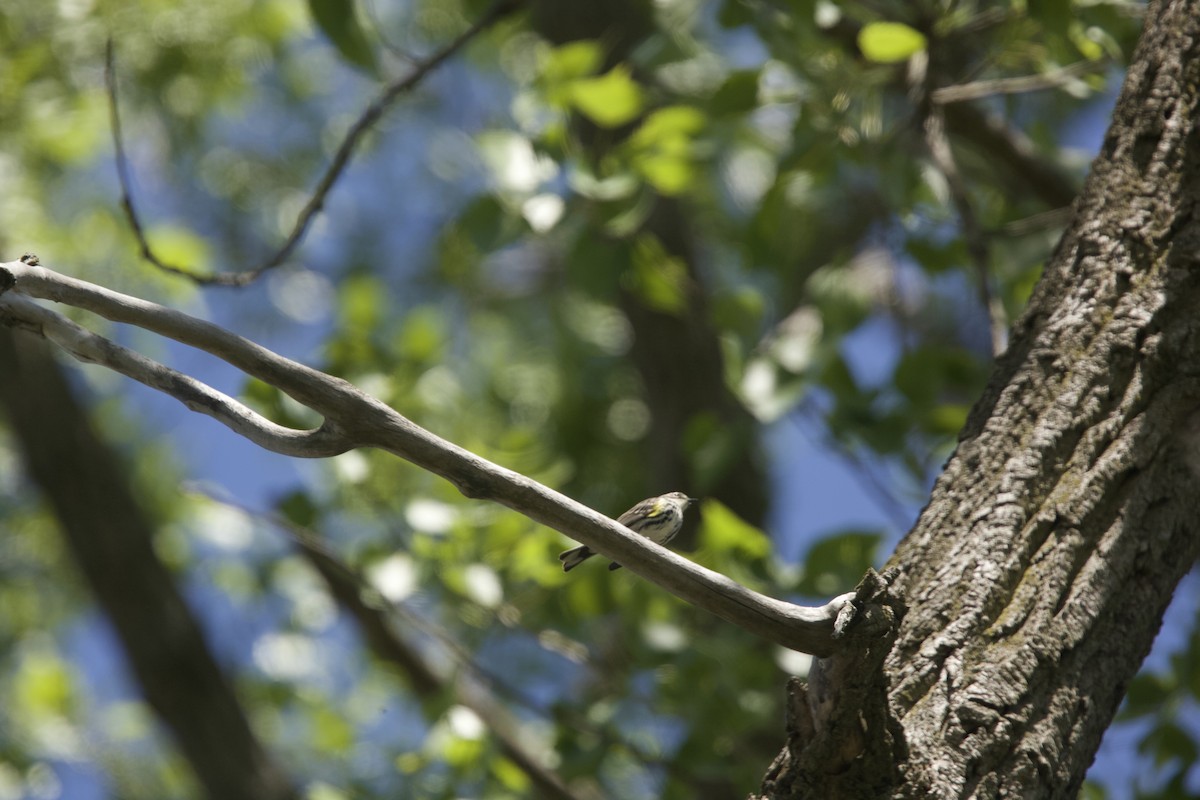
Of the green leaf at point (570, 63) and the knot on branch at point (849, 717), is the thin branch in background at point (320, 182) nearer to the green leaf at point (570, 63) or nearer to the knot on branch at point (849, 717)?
the green leaf at point (570, 63)

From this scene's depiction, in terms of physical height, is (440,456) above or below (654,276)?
below

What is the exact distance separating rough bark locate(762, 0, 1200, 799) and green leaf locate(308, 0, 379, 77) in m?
1.81

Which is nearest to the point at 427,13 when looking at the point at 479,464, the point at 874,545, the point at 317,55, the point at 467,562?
the point at 317,55

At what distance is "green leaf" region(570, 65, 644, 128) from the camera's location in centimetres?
309

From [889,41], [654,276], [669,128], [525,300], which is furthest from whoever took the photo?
[525,300]

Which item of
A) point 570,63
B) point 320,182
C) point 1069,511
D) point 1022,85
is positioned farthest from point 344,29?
point 1069,511

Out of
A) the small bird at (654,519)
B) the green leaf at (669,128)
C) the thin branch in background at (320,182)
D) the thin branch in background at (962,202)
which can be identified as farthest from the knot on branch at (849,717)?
the green leaf at (669,128)

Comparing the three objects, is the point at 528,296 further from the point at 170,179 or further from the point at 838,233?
the point at 170,179

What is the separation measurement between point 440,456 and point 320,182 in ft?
4.81

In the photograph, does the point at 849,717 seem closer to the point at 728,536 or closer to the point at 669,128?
the point at 728,536

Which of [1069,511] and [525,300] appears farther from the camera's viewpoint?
[525,300]

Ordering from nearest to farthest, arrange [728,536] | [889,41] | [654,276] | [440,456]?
1. [440,456]
2. [889,41]
3. [728,536]
4. [654,276]

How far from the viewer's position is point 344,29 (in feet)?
9.89

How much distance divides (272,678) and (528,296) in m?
2.56
